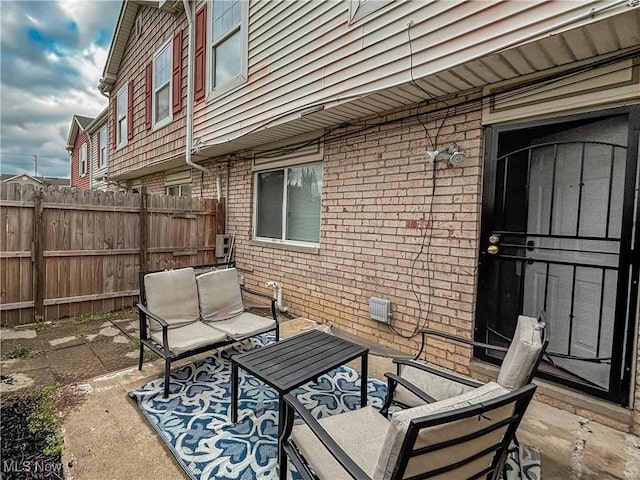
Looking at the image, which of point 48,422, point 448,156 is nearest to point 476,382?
point 448,156

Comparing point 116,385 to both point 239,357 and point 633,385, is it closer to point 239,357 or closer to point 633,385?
point 239,357

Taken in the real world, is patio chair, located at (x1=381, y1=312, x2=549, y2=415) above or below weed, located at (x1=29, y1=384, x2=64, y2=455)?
above

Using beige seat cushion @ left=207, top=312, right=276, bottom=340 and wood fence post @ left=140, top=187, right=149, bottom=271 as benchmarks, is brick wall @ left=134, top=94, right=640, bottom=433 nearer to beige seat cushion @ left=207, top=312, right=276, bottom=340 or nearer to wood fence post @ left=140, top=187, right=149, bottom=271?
beige seat cushion @ left=207, top=312, right=276, bottom=340

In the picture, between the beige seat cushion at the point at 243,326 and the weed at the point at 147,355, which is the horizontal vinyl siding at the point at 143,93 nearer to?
the weed at the point at 147,355

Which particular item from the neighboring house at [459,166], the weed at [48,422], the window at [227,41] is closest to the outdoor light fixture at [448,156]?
the neighboring house at [459,166]

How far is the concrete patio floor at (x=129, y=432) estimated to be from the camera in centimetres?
208

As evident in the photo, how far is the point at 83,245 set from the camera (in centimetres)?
530

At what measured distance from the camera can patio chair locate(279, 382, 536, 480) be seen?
1.12 meters

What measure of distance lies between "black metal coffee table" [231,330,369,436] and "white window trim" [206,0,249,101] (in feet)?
13.8

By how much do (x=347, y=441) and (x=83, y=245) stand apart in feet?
17.6

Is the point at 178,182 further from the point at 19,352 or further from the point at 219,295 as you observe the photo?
the point at 219,295

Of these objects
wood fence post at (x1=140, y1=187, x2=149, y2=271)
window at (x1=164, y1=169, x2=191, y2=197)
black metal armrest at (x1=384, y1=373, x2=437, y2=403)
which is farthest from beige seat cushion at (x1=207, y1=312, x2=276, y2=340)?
window at (x1=164, y1=169, x2=191, y2=197)

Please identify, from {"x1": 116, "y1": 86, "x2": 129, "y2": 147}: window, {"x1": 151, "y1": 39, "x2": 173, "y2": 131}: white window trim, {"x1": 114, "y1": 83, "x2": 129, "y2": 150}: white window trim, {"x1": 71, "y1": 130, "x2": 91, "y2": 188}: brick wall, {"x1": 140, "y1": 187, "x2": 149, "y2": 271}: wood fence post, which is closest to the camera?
{"x1": 140, "y1": 187, "x2": 149, "y2": 271}: wood fence post

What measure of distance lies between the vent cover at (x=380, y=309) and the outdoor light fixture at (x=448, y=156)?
168cm
